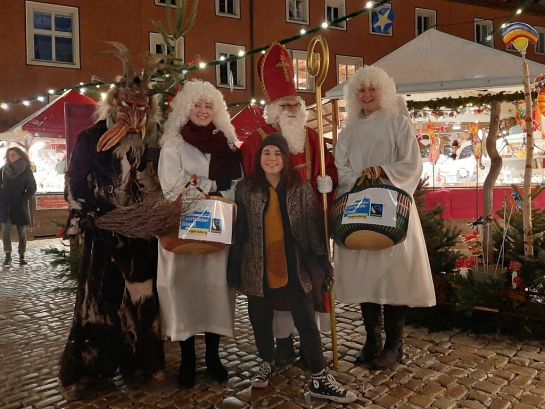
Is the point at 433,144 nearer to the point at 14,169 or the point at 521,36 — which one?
the point at 521,36

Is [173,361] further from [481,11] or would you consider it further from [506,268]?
[481,11]

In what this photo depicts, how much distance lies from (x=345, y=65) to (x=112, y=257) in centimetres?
1957

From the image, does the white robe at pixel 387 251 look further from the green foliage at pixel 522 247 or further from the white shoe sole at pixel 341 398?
the green foliage at pixel 522 247

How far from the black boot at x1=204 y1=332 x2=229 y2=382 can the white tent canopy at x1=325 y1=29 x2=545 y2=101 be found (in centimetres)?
322

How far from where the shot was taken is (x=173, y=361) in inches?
161

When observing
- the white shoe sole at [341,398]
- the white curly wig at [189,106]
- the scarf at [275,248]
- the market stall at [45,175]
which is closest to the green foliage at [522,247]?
the white shoe sole at [341,398]

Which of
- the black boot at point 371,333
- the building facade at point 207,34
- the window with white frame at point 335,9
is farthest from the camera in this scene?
the window with white frame at point 335,9

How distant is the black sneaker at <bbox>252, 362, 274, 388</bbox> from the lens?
11.2 feet

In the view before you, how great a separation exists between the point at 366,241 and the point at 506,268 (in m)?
2.05

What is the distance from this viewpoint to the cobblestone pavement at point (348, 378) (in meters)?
3.27

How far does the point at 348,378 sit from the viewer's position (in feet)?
11.8

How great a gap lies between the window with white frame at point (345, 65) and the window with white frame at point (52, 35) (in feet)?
33.0

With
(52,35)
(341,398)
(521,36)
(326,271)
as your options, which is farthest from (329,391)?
(52,35)

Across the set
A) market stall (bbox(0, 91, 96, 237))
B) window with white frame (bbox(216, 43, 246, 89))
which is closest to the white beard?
market stall (bbox(0, 91, 96, 237))
